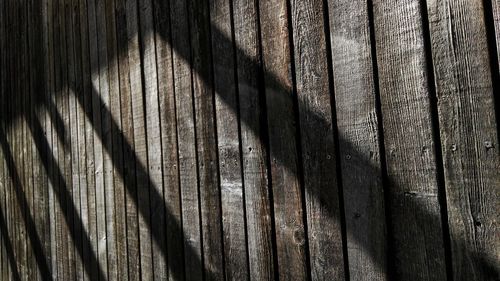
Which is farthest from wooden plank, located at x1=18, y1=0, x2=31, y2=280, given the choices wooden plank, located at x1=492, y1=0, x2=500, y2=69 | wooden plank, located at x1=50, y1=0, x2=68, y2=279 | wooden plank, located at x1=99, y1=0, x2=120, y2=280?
wooden plank, located at x1=492, y1=0, x2=500, y2=69

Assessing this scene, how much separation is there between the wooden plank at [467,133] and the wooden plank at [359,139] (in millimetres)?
215

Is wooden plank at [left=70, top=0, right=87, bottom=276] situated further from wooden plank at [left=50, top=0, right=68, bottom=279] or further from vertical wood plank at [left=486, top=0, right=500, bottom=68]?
vertical wood plank at [left=486, top=0, right=500, bottom=68]

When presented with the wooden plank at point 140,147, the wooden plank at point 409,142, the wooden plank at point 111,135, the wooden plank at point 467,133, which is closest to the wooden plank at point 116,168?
the wooden plank at point 111,135

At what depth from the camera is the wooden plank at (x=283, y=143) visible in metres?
1.82

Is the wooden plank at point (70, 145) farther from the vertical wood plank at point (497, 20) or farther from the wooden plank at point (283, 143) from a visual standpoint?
the vertical wood plank at point (497, 20)

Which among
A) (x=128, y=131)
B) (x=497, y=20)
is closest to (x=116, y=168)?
(x=128, y=131)

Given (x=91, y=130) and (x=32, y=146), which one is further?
(x=32, y=146)

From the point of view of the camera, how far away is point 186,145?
2287 millimetres

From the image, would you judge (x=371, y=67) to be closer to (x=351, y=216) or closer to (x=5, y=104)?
(x=351, y=216)

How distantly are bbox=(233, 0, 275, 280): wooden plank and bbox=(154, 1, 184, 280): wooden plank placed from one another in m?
0.46

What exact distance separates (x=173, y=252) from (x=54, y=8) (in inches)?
78.4

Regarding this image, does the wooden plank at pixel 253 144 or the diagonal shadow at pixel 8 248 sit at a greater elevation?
the wooden plank at pixel 253 144

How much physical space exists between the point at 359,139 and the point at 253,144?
1.61 feet

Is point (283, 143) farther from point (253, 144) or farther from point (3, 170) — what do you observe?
point (3, 170)
